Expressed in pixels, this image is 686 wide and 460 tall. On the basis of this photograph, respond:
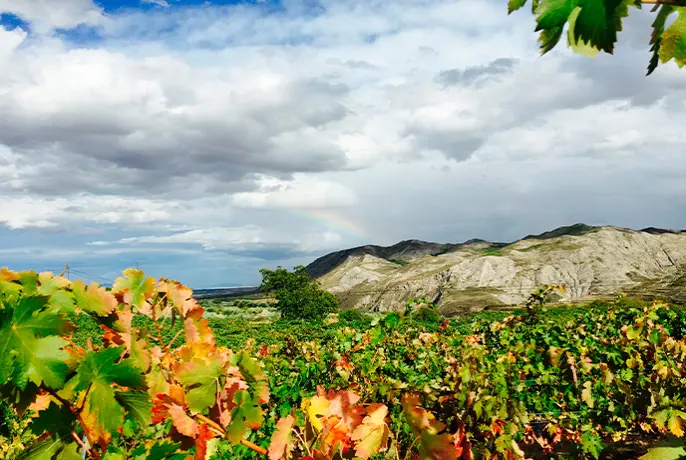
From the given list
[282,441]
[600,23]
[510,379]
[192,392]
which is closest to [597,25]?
[600,23]

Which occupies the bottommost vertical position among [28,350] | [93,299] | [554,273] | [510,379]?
[554,273]

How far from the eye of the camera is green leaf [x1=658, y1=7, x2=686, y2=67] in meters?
0.96

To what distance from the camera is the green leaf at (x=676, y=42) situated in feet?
3.14

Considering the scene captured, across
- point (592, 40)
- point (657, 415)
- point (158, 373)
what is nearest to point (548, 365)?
point (657, 415)

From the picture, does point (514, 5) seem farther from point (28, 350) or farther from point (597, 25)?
point (28, 350)

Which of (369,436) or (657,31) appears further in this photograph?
(369,436)

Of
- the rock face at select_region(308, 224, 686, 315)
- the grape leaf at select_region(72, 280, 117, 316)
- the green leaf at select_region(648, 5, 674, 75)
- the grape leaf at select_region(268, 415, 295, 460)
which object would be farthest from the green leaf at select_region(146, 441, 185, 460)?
the rock face at select_region(308, 224, 686, 315)

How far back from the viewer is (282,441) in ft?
5.92

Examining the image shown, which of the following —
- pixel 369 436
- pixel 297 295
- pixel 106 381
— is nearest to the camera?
pixel 106 381

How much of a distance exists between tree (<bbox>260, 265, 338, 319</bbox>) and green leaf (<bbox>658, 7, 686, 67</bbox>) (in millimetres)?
83119

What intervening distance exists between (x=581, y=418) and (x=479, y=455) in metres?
3.56

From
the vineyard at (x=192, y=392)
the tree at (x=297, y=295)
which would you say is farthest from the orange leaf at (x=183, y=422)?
the tree at (x=297, y=295)

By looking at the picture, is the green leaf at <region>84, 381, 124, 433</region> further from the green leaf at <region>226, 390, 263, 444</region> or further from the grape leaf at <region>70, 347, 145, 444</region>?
the green leaf at <region>226, 390, 263, 444</region>

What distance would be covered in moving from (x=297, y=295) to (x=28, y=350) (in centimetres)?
8700
